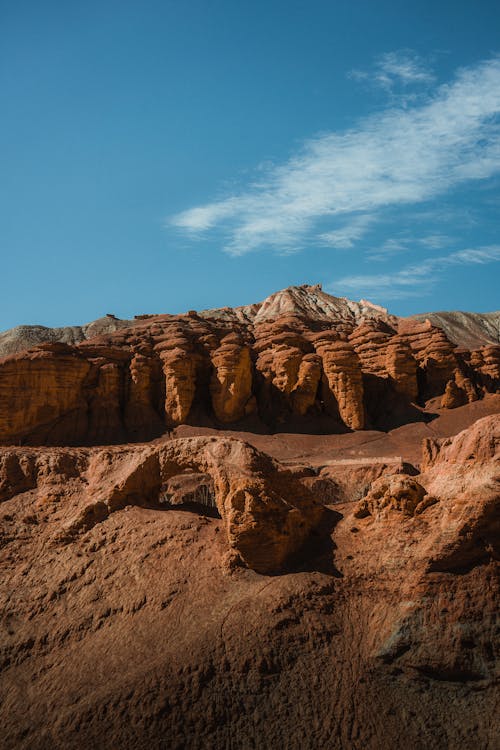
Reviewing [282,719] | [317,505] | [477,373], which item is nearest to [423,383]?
[477,373]

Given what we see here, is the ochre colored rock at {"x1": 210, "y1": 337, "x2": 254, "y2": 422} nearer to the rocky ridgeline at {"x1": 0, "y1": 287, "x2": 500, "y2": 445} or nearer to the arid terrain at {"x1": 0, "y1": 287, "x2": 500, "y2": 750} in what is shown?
the rocky ridgeline at {"x1": 0, "y1": 287, "x2": 500, "y2": 445}

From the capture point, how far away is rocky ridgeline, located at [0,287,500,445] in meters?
45.9

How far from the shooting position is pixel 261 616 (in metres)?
10.1

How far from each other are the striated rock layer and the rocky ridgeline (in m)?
33.8

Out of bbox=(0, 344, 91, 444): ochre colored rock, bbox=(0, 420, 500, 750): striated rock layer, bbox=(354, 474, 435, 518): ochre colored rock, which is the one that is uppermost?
bbox=(0, 344, 91, 444): ochre colored rock

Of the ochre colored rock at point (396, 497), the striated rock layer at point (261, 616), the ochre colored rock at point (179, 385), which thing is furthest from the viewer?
the ochre colored rock at point (179, 385)

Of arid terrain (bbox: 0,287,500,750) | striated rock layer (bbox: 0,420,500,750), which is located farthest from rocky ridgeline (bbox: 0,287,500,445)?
striated rock layer (bbox: 0,420,500,750)

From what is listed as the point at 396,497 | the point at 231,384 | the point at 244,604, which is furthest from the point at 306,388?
the point at 244,604

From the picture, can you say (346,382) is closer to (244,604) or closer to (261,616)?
(244,604)

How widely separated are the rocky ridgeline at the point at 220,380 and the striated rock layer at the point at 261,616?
1330 inches

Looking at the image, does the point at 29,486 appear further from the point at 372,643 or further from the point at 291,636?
the point at 372,643

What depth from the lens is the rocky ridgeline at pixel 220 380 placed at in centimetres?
4591

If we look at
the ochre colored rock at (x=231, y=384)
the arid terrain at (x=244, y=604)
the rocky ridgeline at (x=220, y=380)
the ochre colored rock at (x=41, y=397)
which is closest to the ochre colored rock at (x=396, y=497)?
the arid terrain at (x=244, y=604)

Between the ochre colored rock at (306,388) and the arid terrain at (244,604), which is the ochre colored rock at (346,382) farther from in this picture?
the arid terrain at (244,604)
